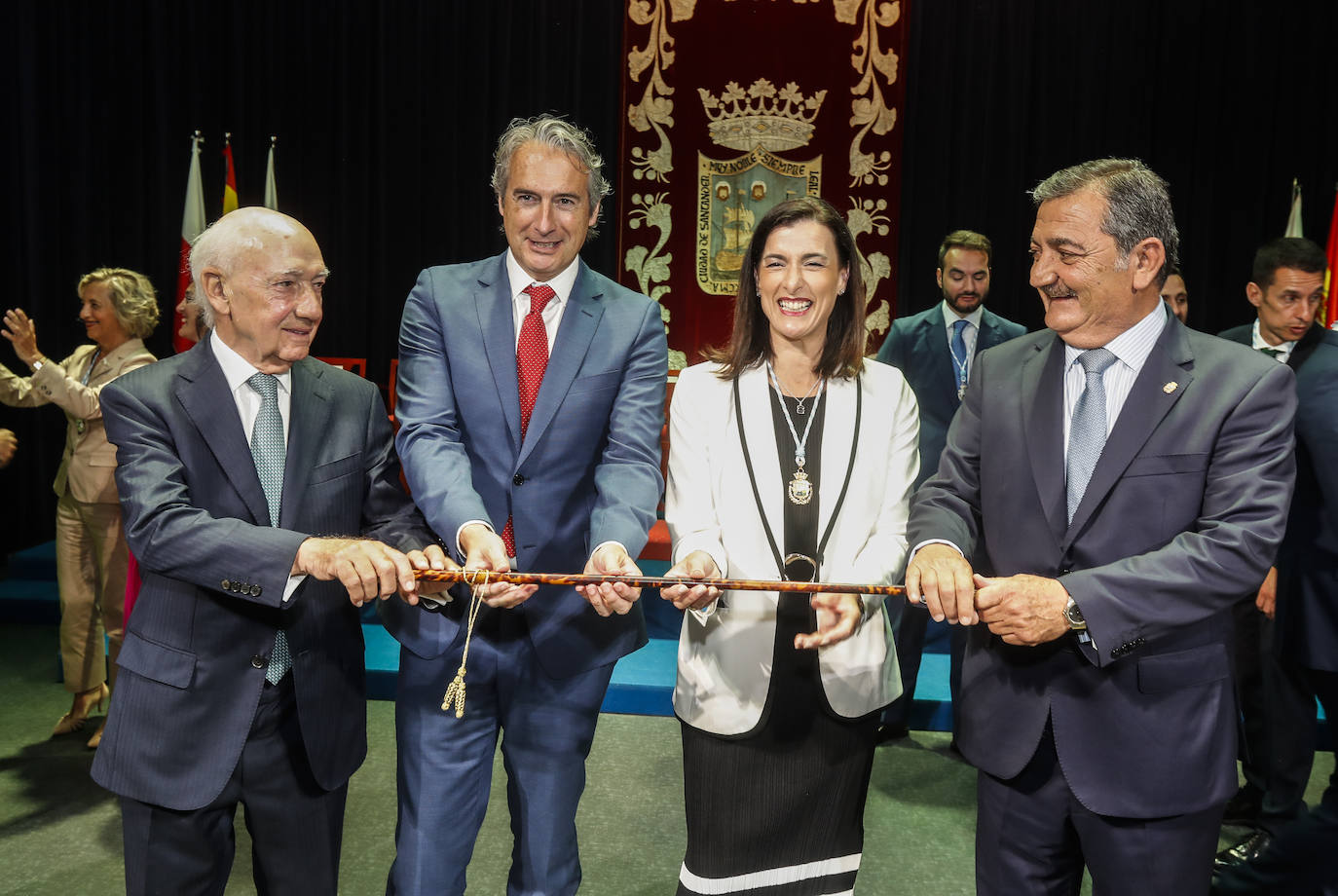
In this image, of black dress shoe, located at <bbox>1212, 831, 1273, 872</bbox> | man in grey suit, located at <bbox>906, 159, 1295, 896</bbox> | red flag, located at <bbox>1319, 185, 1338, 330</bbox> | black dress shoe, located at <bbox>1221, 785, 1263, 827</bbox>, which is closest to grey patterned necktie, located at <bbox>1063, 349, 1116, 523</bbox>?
man in grey suit, located at <bbox>906, 159, 1295, 896</bbox>

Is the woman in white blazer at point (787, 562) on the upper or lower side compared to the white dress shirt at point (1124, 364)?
lower

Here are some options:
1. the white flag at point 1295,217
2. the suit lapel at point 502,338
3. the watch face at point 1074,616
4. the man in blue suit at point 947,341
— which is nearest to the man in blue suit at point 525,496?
the suit lapel at point 502,338

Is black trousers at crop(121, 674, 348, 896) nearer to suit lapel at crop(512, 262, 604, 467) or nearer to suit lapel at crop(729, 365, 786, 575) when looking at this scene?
suit lapel at crop(512, 262, 604, 467)

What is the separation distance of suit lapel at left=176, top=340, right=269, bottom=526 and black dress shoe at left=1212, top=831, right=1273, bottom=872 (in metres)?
2.86

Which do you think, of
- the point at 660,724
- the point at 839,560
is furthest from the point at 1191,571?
the point at 660,724

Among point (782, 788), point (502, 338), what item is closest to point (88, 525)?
point (502, 338)

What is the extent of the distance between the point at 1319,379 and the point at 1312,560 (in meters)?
0.48

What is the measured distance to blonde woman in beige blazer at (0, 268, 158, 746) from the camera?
4.12m

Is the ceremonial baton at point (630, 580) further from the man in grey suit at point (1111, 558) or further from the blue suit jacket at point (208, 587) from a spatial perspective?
the blue suit jacket at point (208, 587)

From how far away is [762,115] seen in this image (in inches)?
269

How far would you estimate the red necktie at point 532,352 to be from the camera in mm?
2246

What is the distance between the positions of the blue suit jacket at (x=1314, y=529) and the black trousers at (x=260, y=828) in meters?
2.48

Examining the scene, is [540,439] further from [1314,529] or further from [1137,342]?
[1314,529]

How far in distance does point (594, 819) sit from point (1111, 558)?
2.19 m
